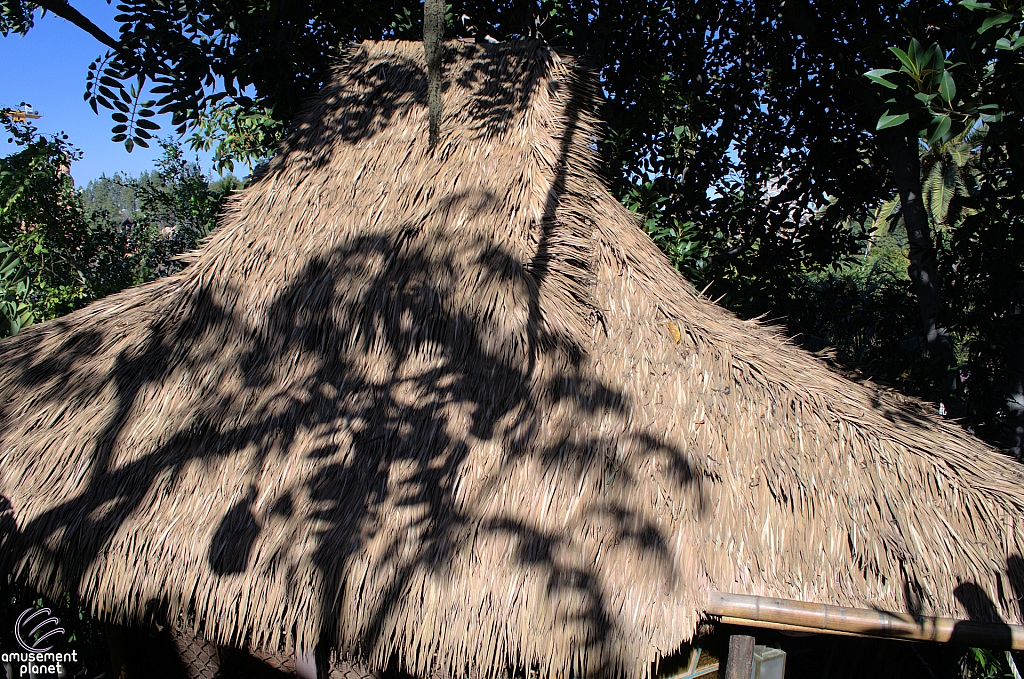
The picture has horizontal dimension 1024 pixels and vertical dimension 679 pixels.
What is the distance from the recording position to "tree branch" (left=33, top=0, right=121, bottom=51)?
4.91 meters

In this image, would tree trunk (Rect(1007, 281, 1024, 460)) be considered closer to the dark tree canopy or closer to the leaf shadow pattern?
the dark tree canopy

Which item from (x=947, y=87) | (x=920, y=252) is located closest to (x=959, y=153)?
(x=920, y=252)

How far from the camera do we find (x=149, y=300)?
3.76m

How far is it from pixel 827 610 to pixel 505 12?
5727 millimetres

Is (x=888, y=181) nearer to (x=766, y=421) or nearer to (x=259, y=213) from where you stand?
(x=766, y=421)

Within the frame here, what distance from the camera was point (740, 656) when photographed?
251cm

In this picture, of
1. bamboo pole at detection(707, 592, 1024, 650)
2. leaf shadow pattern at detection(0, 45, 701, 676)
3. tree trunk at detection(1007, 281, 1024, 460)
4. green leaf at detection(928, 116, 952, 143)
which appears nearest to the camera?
bamboo pole at detection(707, 592, 1024, 650)

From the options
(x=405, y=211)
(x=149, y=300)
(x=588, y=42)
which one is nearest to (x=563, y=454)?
(x=405, y=211)

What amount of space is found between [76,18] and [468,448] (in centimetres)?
497

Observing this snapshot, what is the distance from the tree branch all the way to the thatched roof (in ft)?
8.45

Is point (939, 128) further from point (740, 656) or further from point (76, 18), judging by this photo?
point (76, 18)

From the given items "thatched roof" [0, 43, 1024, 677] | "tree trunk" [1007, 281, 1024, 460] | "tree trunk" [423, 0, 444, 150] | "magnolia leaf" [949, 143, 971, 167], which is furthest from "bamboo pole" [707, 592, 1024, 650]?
"magnolia leaf" [949, 143, 971, 167]

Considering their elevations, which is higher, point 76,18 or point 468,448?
point 76,18

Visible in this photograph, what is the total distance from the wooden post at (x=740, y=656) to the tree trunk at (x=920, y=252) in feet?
10.8
